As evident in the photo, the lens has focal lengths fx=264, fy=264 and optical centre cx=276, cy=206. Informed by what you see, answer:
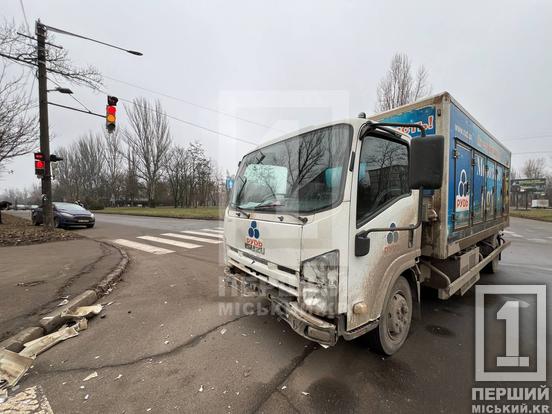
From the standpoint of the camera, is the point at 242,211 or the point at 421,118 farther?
the point at 421,118

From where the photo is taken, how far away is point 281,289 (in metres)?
2.70

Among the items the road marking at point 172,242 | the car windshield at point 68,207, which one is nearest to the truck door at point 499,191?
the road marking at point 172,242

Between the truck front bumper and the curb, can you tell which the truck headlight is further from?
the curb

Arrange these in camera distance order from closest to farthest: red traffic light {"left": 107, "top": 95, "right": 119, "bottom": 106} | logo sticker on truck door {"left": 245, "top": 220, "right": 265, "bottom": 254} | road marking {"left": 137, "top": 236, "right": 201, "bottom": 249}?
logo sticker on truck door {"left": 245, "top": 220, "right": 265, "bottom": 254}
red traffic light {"left": 107, "top": 95, "right": 119, "bottom": 106}
road marking {"left": 137, "top": 236, "right": 201, "bottom": 249}

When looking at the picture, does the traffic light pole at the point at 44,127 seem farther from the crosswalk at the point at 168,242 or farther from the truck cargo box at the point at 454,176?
the truck cargo box at the point at 454,176

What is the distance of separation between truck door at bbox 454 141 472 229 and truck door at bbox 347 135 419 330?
107 cm

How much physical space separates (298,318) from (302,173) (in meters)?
1.41

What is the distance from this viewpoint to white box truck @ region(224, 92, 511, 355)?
7.57 ft

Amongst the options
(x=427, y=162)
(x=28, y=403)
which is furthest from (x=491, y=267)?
(x=28, y=403)

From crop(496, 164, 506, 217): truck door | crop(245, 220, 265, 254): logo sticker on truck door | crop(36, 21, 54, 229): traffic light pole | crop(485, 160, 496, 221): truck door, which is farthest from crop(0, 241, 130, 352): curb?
crop(496, 164, 506, 217): truck door

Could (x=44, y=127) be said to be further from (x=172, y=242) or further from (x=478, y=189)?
(x=478, y=189)

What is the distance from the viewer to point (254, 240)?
3.02m

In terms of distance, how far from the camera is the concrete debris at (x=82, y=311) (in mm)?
3722

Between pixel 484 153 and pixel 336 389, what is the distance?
184 inches
